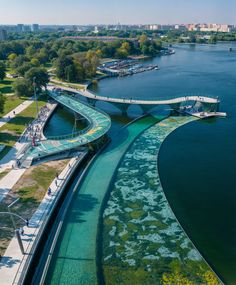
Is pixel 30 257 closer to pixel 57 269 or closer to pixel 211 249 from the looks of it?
pixel 57 269

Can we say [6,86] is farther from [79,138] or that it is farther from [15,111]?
[79,138]

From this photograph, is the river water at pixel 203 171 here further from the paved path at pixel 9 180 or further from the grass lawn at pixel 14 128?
the paved path at pixel 9 180

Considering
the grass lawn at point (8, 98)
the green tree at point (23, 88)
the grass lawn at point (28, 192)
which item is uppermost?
the green tree at point (23, 88)

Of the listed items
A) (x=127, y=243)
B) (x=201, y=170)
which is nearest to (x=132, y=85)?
(x=201, y=170)

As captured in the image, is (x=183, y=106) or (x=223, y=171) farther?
(x=183, y=106)

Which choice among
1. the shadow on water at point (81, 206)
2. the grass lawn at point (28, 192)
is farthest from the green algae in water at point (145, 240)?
the grass lawn at point (28, 192)

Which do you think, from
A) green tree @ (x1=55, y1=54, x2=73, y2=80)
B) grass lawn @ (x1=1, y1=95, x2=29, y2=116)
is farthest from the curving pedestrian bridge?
green tree @ (x1=55, y1=54, x2=73, y2=80)
